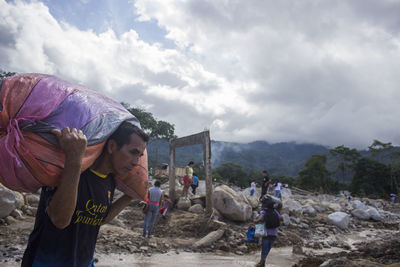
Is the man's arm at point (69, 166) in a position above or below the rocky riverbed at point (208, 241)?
above

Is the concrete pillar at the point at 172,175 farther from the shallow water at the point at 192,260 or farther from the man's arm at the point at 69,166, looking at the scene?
the man's arm at the point at 69,166

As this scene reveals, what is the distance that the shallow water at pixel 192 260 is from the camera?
16.6 feet

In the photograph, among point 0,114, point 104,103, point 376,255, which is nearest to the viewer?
point 0,114

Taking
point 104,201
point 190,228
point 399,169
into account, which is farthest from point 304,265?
point 399,169

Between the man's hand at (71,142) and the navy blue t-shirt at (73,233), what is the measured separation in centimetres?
35

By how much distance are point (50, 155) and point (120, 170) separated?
17.1 inches

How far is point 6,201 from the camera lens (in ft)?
19.1

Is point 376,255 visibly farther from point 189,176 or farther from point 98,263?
point 189,176

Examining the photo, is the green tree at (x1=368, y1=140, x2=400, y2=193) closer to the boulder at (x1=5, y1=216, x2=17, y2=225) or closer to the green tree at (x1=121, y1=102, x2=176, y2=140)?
the green tree at (x1=121, y1=102, x2=176, y2=140)

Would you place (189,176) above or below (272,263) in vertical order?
above

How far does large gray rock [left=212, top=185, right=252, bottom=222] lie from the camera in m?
8.73

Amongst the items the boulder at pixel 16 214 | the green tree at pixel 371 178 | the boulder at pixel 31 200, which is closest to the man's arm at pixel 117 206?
the boulder at pixel 16 214

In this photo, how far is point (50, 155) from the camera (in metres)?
1.17

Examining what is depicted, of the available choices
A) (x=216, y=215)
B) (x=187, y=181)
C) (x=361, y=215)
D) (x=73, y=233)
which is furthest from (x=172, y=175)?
(x=361, y=215)
